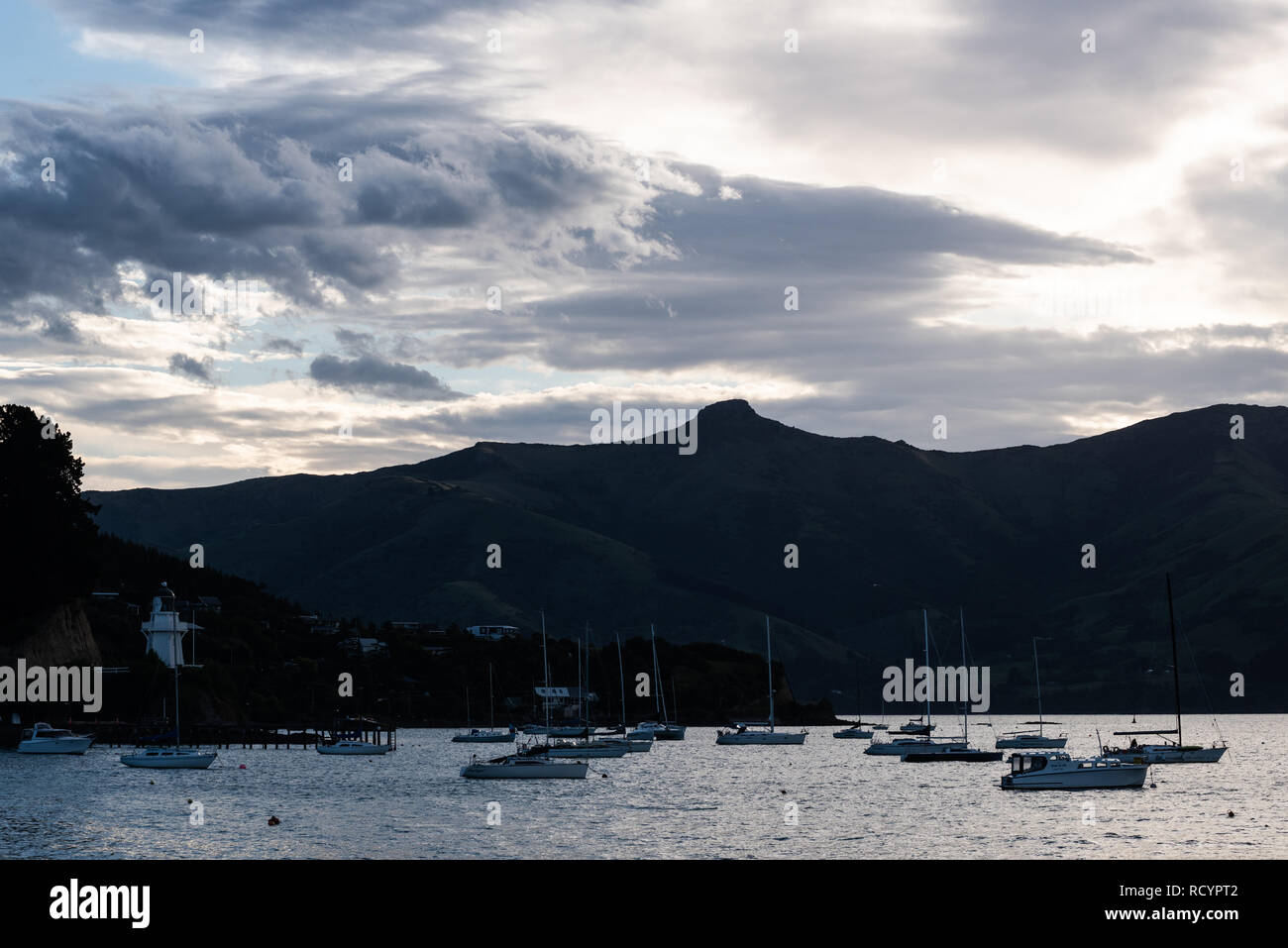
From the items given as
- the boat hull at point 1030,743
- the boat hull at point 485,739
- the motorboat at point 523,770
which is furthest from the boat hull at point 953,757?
the motorboat at point 523,770

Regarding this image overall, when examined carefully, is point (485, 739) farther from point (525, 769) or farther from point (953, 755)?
point (525, 769)

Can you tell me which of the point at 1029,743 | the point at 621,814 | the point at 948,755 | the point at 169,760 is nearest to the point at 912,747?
the point at 948,755

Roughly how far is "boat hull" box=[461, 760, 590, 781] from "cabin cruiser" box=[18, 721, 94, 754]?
55704 millimetres

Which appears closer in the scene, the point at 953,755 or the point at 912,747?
the point at 953,755

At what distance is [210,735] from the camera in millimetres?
179375

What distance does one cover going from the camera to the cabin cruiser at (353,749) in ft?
536

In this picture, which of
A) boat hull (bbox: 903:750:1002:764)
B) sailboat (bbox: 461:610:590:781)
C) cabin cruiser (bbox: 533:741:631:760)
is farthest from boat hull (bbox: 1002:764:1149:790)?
boat hull (bbox: 903:750:1002:764)

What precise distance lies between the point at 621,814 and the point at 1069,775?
38.2m

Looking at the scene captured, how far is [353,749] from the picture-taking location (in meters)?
164
